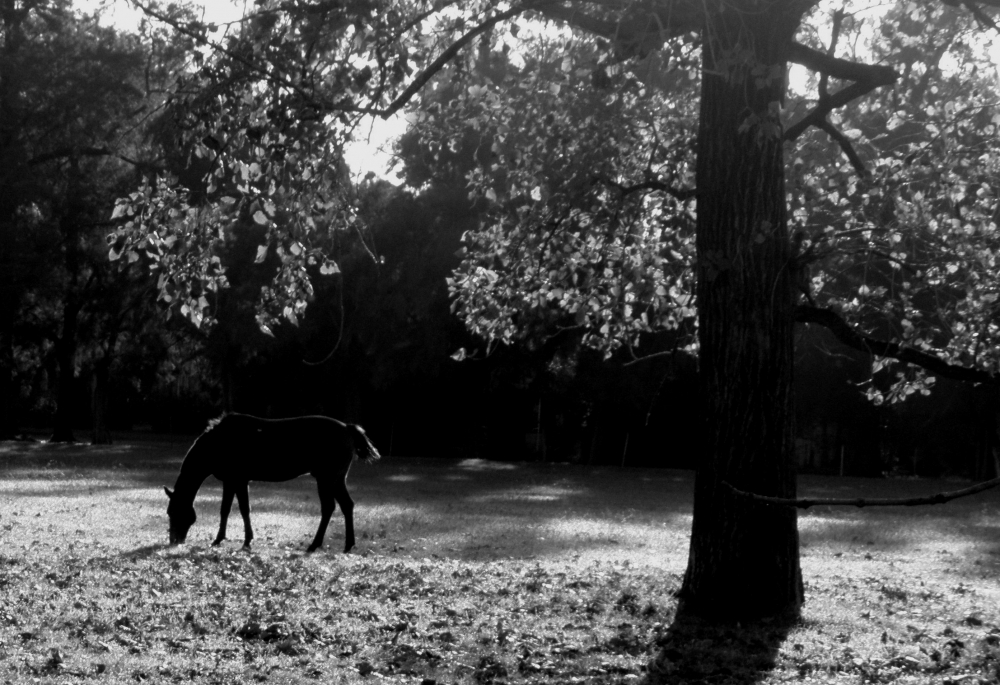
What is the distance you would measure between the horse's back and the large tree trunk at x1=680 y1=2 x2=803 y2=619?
626 centimetres

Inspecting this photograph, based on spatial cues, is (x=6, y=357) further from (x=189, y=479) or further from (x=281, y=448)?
(x=281, y=448)

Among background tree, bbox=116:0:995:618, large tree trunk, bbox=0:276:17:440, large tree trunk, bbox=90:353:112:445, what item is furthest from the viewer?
large tree trunk, bbox=90:353:112:445

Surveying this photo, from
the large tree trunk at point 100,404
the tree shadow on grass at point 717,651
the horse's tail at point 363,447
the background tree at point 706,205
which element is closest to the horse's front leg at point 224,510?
the horse's tail at point 363,447

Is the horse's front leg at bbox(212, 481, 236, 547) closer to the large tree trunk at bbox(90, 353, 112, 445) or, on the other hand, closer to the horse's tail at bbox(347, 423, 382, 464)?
the horse's tail at bbox(347, 423, 382, 464)

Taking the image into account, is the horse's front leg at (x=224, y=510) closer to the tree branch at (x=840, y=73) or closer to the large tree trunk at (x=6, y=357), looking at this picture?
the tree branch at (x=840, y=73)

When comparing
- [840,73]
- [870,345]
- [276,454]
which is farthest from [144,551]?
[840,73]

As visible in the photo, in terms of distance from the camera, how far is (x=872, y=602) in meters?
11.8

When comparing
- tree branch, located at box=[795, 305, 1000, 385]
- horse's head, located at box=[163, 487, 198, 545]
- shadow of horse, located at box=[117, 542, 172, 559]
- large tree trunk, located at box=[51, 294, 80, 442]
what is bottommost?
shadow of horse, located at box=[117, 542, 172, 559]

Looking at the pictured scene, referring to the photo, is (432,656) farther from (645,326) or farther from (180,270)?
(645,326)

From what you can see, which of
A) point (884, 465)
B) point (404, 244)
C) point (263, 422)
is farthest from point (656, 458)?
point (263, 422)

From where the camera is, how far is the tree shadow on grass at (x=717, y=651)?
822cm

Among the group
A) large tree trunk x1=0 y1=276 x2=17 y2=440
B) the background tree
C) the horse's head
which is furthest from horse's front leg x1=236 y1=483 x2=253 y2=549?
large tree trunk x1=0 y1=276 x2=17 y2=440

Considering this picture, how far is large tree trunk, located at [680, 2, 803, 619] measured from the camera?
33.6 ft

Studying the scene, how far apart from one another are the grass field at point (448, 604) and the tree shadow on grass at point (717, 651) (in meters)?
0.03
